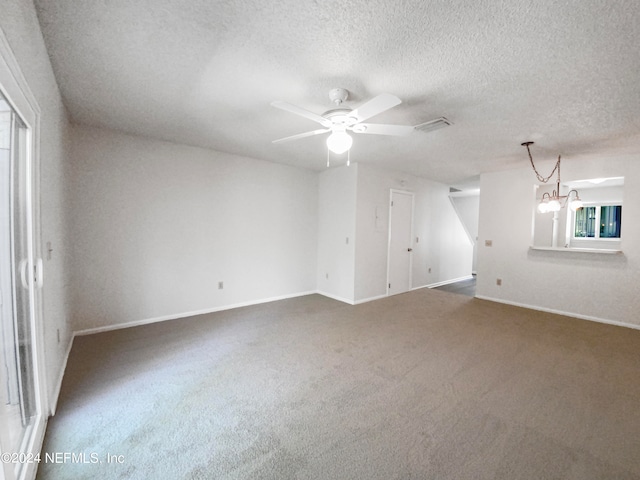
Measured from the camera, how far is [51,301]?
1.95 m

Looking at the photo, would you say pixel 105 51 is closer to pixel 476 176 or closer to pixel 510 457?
pixel 510 457

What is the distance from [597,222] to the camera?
16.9 feet

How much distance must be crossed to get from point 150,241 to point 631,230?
21.6 ft

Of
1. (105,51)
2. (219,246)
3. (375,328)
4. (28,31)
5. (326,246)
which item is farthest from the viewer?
(326,246)

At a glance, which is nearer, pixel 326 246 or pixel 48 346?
pixel 48 346

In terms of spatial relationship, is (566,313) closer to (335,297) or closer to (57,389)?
(335,297)

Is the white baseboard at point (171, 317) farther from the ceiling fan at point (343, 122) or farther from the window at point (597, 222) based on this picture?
the window at point (597, 222)

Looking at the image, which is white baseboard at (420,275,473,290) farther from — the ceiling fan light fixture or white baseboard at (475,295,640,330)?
the ceiling fan light fixture

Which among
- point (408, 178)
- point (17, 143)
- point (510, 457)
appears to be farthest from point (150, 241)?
point (408, 178)

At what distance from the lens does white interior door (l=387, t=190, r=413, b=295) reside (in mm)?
5027

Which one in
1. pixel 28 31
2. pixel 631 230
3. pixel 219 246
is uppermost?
pixel 28 31

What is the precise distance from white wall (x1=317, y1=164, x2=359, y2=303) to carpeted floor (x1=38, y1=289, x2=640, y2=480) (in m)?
1.42

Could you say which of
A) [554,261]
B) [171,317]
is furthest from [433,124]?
[171,317]

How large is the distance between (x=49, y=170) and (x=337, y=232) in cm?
370
